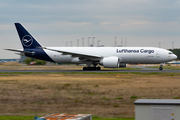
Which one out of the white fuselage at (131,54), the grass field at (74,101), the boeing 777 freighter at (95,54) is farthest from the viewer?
the white fuselage at (131,54)

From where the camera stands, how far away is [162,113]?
19.1 ft

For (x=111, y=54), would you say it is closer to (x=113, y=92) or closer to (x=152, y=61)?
(x=152, y=61)

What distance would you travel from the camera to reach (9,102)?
44.0ft

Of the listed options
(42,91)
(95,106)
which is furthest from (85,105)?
(42,91)

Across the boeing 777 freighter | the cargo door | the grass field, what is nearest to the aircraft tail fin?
the boeing 777 freighter

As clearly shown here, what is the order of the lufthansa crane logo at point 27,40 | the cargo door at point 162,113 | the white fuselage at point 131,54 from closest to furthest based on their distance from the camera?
the cargo door at point 162,113
the white fuselage at point 131,54
the lufthansa crane logo at point 27,40

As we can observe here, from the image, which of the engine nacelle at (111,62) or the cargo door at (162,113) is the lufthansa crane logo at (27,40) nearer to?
the engine nacelle at (111,62)

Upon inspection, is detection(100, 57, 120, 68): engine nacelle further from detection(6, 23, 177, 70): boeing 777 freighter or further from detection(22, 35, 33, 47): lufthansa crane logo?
detection(22, 35, 33, 47): lufthansa crane logo

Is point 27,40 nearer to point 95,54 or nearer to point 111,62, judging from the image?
point 95,54

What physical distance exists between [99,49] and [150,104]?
31739 millimetres

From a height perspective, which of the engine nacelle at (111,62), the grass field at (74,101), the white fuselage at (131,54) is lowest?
the grass field at (74,101)

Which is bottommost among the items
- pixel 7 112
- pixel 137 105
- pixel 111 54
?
pixel 7 112

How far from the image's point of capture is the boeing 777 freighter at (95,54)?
36.0 metres

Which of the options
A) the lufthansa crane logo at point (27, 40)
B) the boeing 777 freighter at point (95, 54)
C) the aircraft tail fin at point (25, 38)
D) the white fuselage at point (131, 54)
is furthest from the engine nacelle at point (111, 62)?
the lufthansa crane logo at point (27, 40)
